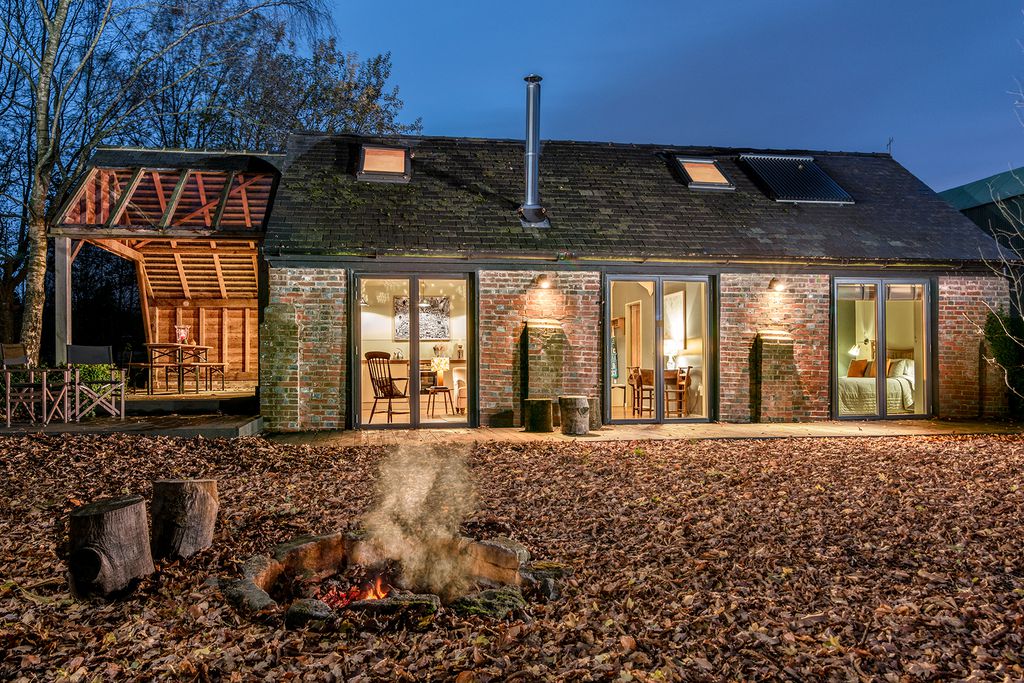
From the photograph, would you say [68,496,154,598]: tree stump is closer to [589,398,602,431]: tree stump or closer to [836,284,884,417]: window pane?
[589,398,602,431]: tree stump

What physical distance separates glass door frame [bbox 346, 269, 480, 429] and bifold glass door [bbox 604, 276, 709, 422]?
1.92 meters

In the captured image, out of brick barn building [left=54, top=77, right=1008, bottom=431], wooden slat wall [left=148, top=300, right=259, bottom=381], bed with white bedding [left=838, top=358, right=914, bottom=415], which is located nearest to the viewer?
brick barn building [left=54, top=77, right=1008, bottom=431]

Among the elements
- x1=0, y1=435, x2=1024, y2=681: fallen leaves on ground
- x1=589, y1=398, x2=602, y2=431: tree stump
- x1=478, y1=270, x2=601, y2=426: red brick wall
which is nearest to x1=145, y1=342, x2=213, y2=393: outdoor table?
x1=0, y1=435, x2=1024, y2=681: fallen leaves on ground

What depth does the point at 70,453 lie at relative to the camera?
6.53m

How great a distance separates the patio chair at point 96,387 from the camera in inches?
328

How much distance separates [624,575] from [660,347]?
Answer: 22.0 ft

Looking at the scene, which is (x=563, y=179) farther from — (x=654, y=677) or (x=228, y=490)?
(x=654, y=677)

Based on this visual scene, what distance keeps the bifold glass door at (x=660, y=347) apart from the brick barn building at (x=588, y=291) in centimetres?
4

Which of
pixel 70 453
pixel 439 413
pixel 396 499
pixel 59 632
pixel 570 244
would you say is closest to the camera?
pixel 59 632

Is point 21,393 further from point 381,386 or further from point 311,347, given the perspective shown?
point 381,386

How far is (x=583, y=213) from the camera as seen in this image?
34.5ft

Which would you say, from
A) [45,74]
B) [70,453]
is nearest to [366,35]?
[45,74]

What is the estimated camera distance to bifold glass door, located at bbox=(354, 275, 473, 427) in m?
9.44

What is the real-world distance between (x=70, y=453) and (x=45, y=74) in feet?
28.1
